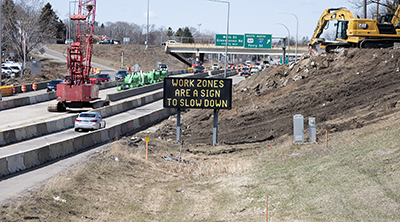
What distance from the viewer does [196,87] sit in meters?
28.9

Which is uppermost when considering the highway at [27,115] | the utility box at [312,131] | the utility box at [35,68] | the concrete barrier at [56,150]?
the utility box at [35,68]

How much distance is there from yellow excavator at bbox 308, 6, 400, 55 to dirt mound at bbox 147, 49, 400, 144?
1979 mm

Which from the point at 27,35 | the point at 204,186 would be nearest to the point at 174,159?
the point at 204,186

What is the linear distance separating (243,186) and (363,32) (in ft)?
90.6

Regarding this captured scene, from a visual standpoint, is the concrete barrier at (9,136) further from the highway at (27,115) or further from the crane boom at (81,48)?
the crane boom at (81,48)

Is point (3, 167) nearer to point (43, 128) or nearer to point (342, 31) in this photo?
point (43, 128)

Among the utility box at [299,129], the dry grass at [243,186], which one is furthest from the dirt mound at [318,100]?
the dry grass at [243,186]

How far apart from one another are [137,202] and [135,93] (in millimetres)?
45642

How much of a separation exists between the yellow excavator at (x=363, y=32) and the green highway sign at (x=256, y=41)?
25.5m

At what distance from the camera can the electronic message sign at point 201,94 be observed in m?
A: 28.8

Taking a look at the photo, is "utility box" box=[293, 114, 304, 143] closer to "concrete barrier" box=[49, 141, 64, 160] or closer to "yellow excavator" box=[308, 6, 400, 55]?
"concrete barrier" box=[49, 141, 64, 160]

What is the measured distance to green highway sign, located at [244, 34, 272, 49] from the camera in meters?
69.1

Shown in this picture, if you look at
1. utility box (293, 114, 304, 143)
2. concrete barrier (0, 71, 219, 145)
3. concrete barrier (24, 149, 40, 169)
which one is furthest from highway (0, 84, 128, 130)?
utility box (293, 114, 304, 143)

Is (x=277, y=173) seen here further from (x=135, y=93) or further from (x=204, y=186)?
(x=135, y=93)
